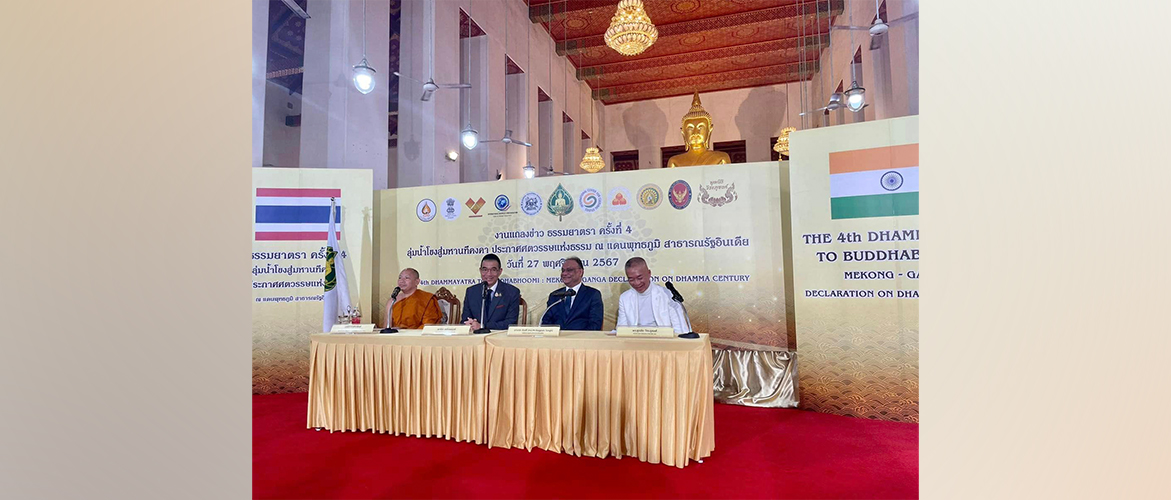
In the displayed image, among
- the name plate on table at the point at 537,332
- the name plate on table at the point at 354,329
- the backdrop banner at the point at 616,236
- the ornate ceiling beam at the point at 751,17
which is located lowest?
the name plate on table at the point at 354,329

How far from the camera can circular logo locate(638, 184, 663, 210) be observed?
4777 mm

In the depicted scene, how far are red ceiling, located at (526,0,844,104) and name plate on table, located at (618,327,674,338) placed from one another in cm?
734

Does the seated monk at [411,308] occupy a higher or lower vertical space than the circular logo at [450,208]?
lower

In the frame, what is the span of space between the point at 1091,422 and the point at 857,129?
3.58m

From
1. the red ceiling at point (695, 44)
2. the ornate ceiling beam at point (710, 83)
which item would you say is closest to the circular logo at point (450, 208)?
the red ceiling at point (695, 44)

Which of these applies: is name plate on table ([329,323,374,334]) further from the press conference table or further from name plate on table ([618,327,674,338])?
name plate on table ([618,327,674,338])

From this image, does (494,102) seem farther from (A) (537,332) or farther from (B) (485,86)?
(A) (537,332)

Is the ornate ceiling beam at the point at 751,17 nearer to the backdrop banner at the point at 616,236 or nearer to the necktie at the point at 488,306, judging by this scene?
the backdrop banner at the point at 616,236

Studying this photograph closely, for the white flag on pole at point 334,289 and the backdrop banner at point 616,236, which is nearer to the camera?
the white flag on pole at point 334,289

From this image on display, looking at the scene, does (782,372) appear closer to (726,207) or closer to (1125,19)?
(726,207)

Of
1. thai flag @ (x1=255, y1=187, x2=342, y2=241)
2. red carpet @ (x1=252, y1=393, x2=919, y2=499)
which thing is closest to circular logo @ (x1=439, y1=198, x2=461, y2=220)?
thai flag @ (x1=255, y1=187, x2=342, y2=241)

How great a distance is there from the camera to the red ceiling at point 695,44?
9.00 m

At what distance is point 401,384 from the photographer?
323 cm

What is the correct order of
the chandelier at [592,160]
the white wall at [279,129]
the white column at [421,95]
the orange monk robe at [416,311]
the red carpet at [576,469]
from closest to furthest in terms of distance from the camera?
the red carpet at [576,469]
the orange monk robe at [416,311]
the white column at [421,95]
the chandelier at [592,160]
the white wall at [279,129]
